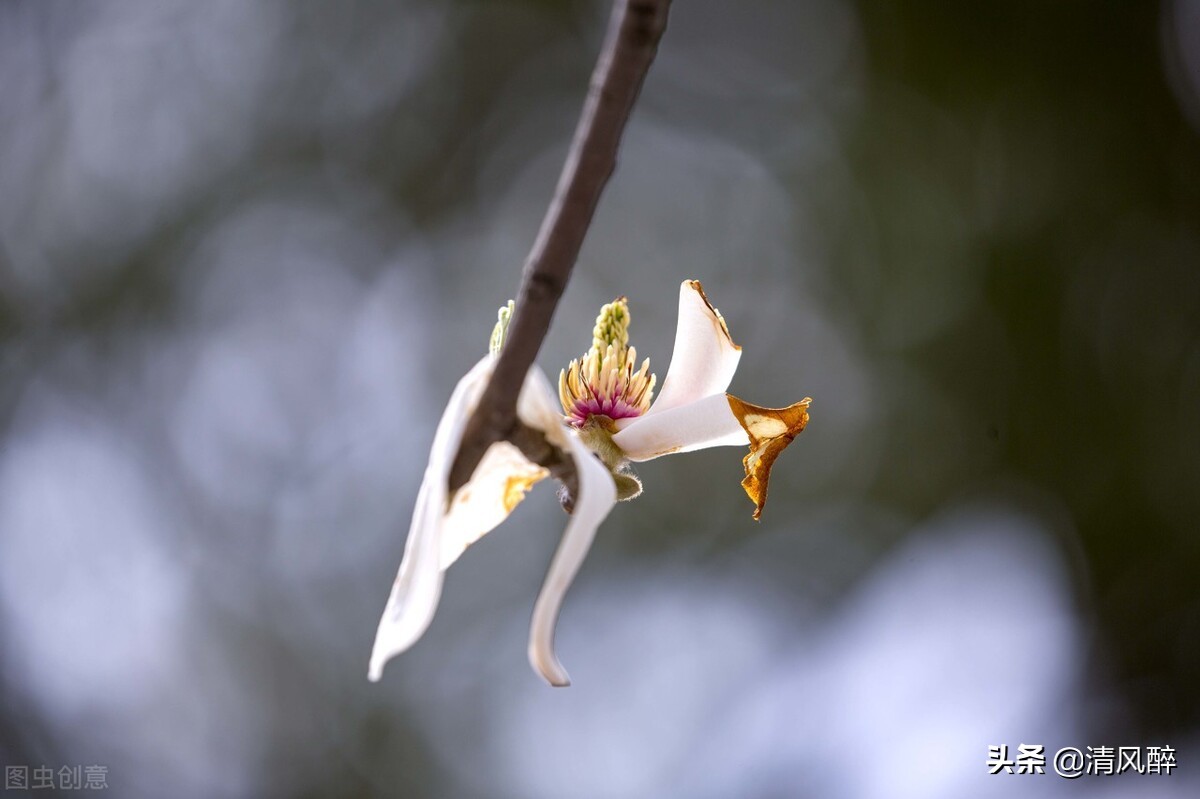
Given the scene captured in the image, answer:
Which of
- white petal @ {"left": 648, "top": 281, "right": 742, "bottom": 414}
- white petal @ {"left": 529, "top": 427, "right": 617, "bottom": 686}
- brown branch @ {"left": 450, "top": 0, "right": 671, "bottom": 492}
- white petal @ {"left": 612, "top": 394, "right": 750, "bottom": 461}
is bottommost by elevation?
white petal @ {"left": 529, "top": 427, "right": 617, "bottom": 686}

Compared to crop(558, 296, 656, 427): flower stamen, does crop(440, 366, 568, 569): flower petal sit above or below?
below

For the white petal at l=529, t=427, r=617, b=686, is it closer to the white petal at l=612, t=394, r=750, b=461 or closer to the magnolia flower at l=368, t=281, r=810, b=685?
the magnolia flower at l=368, t=281, r=810, b=685

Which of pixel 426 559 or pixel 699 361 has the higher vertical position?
pixel 699 361

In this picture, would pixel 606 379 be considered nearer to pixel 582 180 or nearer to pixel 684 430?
pixel 684 430

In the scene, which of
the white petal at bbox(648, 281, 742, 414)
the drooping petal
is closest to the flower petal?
the drooping petal

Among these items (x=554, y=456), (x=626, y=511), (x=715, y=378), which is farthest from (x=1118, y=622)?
(x=554, y=456)

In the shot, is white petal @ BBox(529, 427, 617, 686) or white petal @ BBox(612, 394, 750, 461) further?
white petal @ BBox(612, 394, 750, 461)

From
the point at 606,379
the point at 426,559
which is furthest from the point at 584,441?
the point at 426,559
